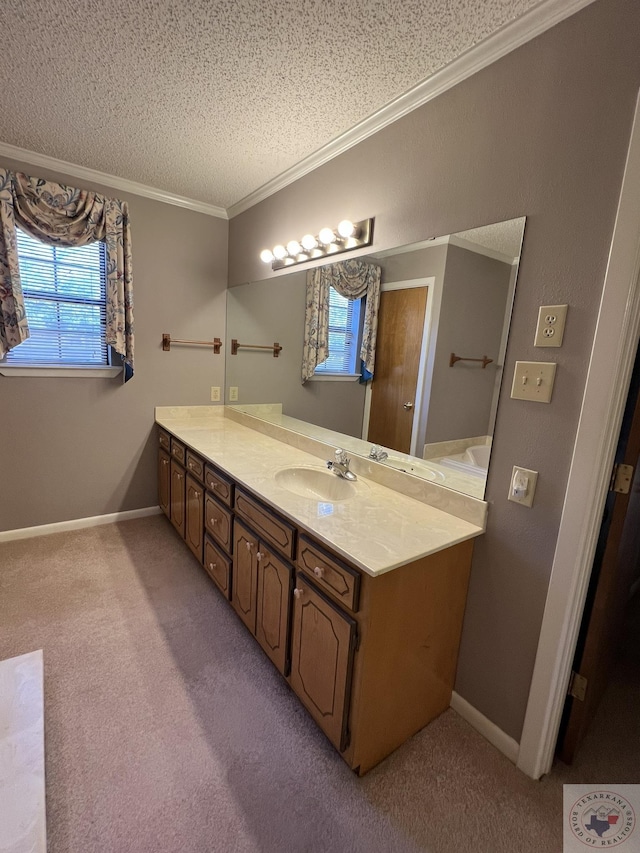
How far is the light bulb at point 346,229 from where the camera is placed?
1.88 m

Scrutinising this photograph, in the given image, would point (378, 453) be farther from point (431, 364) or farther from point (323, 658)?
point (323, 658)

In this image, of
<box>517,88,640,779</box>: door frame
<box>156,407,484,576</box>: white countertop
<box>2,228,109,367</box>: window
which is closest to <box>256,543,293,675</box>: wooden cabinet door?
<box>156,407,484,576</box>: white countertop

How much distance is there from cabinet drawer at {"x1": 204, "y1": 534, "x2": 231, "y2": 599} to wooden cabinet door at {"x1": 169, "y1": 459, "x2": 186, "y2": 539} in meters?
0.43

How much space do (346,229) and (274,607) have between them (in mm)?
1754

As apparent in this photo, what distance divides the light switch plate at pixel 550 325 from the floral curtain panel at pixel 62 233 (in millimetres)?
2469

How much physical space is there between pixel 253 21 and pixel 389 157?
0.70 meters

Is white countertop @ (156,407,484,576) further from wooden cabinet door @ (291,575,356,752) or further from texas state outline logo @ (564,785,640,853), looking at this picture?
texas state outline logo @ (564,785,640,853)

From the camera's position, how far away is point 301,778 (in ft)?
4.30

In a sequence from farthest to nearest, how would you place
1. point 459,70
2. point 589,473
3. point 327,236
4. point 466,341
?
point 327,236 → point 466,341 → point 459,70 → point 589,473

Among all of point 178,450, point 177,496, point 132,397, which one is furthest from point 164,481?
point 132,397

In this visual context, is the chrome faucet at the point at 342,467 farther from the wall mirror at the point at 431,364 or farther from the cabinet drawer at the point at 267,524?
the cabinet drawer at the point at 267,524

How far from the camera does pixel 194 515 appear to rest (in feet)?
7.80

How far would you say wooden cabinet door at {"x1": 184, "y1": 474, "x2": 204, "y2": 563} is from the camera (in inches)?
89.8

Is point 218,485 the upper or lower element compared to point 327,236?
lower
